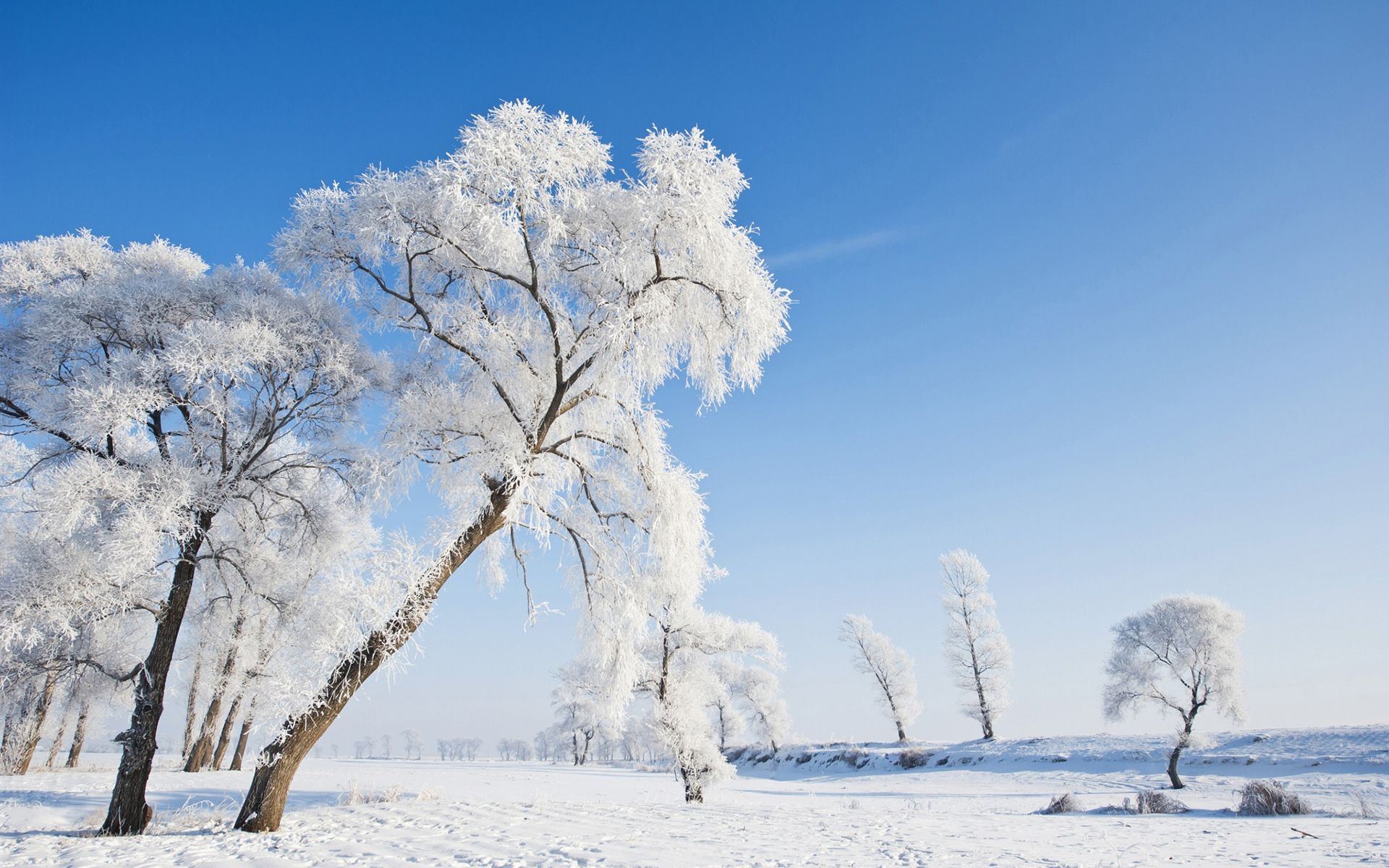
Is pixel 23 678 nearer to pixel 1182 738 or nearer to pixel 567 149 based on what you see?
pixel 567 149

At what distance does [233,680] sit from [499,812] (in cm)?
1212

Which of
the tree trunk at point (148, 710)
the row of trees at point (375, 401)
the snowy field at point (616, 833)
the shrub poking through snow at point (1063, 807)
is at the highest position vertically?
the row of trees at point (375, 401)

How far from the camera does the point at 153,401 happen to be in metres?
7.75

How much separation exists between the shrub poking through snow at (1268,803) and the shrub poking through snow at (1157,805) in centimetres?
99

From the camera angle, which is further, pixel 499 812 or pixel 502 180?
pixel 499 812

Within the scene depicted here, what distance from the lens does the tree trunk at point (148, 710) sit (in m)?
7.47

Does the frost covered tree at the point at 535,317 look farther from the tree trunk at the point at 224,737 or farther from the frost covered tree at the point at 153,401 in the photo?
the tree trunk at the point at 224,737

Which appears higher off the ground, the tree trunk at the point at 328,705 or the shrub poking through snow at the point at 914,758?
the tree trunk at the point at 328,705

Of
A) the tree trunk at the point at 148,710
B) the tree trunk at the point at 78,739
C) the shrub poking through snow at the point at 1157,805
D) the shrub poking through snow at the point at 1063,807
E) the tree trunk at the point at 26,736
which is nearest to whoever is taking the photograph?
the tree trunk at the point at 148,710

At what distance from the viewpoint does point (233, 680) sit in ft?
52.5

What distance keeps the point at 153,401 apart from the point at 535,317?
15.3 ft

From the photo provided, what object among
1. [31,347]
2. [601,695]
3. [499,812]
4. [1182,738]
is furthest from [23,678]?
[1182,738]

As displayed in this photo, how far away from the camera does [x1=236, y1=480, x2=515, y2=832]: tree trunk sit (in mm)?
6754

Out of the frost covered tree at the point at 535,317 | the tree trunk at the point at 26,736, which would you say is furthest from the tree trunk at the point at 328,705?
the tree trunk at the point at 26,736
